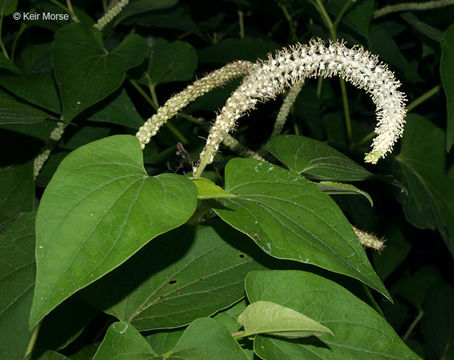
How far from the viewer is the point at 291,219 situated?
2.46 feet

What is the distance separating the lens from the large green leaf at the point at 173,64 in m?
1.56

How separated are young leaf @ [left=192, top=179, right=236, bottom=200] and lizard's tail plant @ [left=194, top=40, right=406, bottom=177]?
0.09 m

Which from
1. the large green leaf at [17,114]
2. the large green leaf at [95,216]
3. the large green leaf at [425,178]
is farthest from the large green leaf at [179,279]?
the large green leaf at [425,178]

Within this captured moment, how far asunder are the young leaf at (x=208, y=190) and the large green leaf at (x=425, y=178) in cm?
93

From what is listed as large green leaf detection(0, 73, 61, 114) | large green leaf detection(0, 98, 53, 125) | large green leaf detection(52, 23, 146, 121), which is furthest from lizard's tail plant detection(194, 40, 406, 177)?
large green leaf detection(0, 73, 61, 114)

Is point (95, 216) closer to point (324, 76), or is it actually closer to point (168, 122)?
point (324, 76)

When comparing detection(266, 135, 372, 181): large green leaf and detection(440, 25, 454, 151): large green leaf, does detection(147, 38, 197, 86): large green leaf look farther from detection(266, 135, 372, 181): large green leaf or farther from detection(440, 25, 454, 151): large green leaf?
detection(440, 25, 454, 151): large green leaf

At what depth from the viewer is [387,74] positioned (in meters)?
0.87

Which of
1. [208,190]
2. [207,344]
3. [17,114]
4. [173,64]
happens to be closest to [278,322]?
[207,344]

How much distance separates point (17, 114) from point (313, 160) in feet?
1.91

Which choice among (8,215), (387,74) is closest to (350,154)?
(387,74)

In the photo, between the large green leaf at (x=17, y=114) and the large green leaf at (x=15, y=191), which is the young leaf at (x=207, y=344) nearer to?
the large green leaf at (x=17, y=114)

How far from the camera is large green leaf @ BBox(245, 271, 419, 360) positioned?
0.72m

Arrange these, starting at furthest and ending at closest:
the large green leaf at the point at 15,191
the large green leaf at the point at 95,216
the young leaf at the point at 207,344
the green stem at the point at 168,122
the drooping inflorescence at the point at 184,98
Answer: the green stem at the point at 168,122 → the large green leaf at the point at 15,191 → the drooping inflorescence at the point at 184,98 → the young leaf at the point at 207,344 → the large green leaf at the point at 95,216
